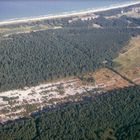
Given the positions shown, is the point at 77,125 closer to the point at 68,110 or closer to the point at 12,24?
the point at 68,110

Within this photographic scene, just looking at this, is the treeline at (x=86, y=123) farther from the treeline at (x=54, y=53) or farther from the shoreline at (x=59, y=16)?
the shoreline at (x=59, y=16)

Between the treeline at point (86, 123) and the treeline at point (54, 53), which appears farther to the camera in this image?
the treeline at point (54, 53)

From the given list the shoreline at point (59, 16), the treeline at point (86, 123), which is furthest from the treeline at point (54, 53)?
the shoreline at point (59, 16)

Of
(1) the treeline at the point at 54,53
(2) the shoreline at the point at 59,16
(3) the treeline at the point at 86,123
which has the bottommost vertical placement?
(3) the treeline at the point at 86,123

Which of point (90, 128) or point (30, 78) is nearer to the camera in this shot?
point (90, 128)

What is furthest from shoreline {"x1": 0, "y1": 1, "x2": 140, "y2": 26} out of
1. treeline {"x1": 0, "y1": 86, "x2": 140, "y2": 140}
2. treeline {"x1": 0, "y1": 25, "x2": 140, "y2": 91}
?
treeline {"x1": 0, "y1": 86, "x2": 140, "y2": 140}

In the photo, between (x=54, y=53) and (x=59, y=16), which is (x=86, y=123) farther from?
(x=59, y=16)

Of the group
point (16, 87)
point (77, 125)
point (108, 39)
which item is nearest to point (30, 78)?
point (16, 87)
